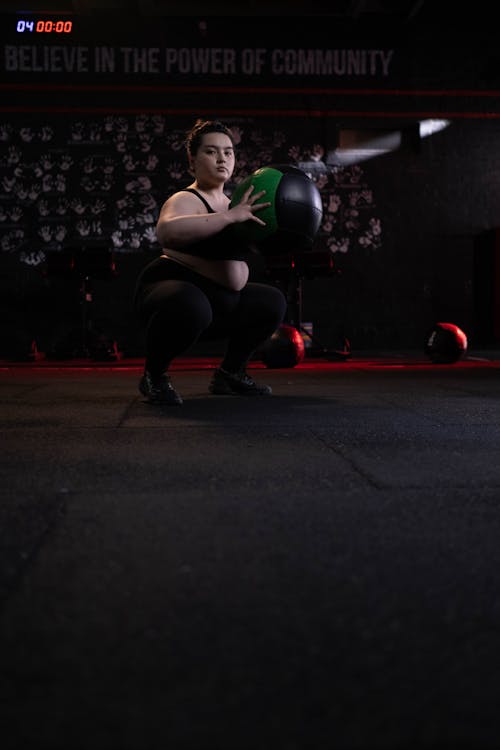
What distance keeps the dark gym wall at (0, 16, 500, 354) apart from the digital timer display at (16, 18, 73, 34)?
0.40ft

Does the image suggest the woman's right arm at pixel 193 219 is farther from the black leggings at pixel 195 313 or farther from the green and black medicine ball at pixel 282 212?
the black leggings at pixel 195 313

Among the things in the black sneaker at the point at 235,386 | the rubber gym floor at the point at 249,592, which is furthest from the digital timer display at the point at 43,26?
the rubber gym floor at the point at 249,592

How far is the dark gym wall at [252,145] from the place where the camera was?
31.2ft

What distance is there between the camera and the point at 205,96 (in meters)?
9.55

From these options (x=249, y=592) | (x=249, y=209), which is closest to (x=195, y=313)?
(x=249, y=209)

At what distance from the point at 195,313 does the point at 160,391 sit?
442 millimetres

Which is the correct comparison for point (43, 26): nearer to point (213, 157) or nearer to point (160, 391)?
point (213, 157)

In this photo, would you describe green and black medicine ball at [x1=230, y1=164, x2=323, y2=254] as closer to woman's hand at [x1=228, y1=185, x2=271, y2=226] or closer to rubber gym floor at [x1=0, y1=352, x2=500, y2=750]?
woman's hand at [x1=228, y1=185, x2=271, y2=226]

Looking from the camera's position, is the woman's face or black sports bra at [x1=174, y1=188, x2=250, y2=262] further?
the woman's face

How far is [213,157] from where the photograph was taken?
4387 millimetres

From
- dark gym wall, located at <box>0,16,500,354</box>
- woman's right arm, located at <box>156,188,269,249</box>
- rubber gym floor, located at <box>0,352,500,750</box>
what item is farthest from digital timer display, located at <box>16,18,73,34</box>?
rubber gym floor, located at <box>0,352,500,750</box>

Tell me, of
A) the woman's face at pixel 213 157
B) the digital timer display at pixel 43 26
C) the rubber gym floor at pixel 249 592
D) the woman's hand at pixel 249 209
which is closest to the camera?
the rubber gym floor at pixel 249 592

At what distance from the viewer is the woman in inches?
160

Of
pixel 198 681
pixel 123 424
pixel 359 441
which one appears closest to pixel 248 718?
pixel 198 681
